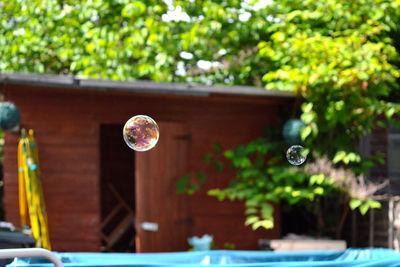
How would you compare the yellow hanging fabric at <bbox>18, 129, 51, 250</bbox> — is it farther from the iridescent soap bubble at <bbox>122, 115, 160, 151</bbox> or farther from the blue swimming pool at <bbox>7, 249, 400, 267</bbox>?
the blue swimming pool at <bbox>7, 249, 400, 267</bbox>

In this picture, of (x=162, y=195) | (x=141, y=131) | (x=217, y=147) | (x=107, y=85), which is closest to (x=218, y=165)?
(x=217, y=147)

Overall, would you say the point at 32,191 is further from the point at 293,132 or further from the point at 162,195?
the point at 293,132

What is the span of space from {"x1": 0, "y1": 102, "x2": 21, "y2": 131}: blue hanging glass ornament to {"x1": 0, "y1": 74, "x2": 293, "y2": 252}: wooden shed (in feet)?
1.07

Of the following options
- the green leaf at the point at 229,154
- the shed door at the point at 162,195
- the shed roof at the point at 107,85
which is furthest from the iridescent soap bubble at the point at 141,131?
the green leaf at the point at 229,154

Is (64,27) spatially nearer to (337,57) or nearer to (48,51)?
(48,51)

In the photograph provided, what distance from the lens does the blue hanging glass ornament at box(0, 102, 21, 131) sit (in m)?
8.12

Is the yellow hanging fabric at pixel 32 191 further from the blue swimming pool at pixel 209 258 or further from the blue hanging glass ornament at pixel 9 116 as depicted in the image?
the blue swimming pool at pixel 209 258

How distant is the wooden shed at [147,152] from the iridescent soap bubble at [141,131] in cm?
218

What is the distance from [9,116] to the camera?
817 cm

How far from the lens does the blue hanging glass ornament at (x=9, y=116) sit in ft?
26.6

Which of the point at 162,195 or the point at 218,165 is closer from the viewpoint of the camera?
the point at 162,195

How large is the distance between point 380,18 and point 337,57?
1372 mm

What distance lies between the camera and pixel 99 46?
1184 centimetres

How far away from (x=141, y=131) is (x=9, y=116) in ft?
8.66
